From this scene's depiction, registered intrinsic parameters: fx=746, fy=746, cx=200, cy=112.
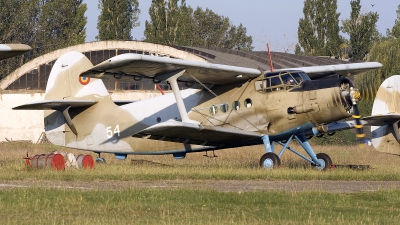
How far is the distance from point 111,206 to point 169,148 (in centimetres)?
1034

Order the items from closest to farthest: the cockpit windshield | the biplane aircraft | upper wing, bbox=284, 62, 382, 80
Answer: the biplane aircraft → the cockpit windshield → upper wing, bbox=284, 62, 382, 80

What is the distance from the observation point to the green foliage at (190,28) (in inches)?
3225

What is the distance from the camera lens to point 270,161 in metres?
19.7

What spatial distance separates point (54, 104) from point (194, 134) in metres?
4.88

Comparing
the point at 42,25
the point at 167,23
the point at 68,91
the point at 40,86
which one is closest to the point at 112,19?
the point at 167,23

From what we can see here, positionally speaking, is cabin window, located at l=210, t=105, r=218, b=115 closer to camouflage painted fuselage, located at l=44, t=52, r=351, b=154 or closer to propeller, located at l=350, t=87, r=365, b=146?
camouflage painted fuselage, located at l=44, t=52, r=351, b=154

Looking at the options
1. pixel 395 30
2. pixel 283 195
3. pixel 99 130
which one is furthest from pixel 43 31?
pixel 283 195

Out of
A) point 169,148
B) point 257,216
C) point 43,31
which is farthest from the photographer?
point 43,31

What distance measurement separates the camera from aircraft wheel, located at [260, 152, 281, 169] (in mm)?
19547

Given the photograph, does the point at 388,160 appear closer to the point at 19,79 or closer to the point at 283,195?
the point at 283,195

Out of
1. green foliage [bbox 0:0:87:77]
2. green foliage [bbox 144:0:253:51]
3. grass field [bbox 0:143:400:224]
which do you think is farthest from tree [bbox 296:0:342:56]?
grass field [bbox 0:143:400:224]

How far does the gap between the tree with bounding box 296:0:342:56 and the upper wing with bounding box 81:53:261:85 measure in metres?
58.8

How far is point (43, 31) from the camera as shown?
307ft

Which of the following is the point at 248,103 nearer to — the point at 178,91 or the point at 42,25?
the point at 178,91
